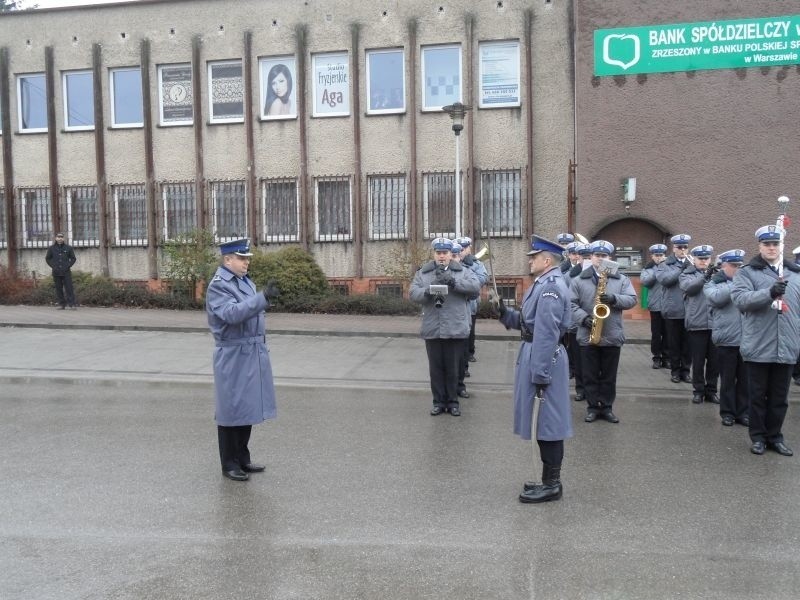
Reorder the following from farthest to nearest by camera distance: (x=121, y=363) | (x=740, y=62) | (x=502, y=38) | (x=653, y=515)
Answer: (x=502, y=38)
(x=740, y=62)
(x=121, y=363)
(x=653, y=515)

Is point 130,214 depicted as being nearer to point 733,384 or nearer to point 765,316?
point 733,384

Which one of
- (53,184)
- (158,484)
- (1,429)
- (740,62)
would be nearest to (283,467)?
(158,484)

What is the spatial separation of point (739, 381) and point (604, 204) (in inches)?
395

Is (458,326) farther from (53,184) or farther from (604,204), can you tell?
(53,184)

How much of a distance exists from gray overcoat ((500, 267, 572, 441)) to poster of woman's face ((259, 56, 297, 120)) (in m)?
17.0

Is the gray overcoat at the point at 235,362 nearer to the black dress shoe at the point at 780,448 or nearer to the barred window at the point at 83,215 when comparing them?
the black dress shoe at the point at 780,448

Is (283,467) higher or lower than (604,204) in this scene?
lower

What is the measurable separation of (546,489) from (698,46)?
14669mm

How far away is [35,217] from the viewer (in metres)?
23.5

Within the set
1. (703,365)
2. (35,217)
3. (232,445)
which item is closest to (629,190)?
(703,365)

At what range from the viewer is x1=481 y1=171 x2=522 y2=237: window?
2086cm

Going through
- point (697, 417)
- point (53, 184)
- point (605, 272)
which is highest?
point (53, 184)

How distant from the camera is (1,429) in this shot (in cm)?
816

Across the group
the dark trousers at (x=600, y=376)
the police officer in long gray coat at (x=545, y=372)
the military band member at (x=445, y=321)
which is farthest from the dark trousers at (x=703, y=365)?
the police officer in long gray coat at (x=545, y=372)
